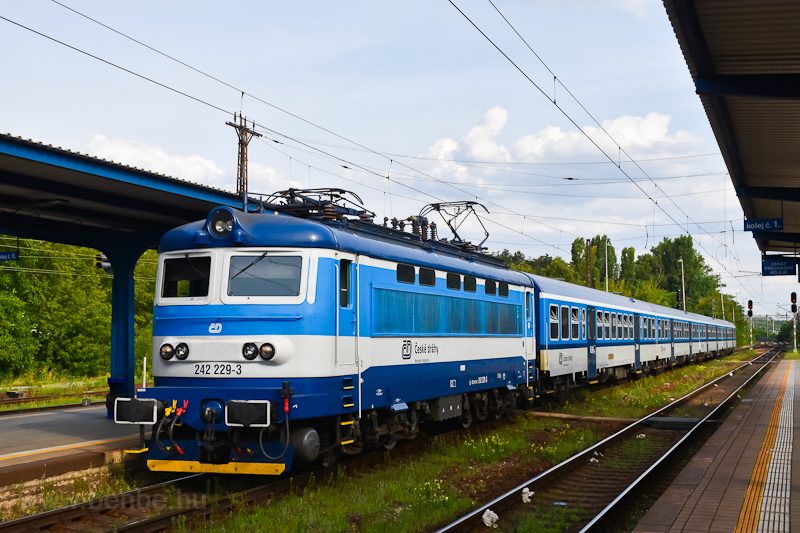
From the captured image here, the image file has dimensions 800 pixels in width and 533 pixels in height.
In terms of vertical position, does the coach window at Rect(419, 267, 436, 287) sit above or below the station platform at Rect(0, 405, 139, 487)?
above

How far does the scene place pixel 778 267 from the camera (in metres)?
29.4

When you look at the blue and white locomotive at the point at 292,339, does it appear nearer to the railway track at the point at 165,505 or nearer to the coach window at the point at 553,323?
the railway track at the point at 165,505

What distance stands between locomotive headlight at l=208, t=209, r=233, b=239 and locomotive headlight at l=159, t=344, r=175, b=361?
1559 mm

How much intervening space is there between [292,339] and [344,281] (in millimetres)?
1260

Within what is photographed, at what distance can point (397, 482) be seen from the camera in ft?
33.2

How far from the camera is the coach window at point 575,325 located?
68.5ft

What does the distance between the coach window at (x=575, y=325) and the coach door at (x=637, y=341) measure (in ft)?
26.3

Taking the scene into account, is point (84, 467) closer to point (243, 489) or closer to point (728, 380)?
point (243, 489)

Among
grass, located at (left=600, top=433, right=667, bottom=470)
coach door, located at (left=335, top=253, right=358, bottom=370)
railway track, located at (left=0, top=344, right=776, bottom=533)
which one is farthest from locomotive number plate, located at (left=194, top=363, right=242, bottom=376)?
grass, located at (left=600, top=433, right=667, bottom=470)

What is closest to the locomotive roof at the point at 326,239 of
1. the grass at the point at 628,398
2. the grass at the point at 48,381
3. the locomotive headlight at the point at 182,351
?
the locomotive headlight at the point at 182,351

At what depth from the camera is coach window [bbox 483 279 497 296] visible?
48.3 ft

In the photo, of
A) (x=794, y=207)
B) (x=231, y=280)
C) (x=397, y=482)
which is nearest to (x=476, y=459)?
(x=397, y=482)

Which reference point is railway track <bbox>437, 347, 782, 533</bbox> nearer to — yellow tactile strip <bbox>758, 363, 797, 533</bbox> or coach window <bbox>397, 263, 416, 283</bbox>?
yellow tactile strip <bbox>758, 363, 797, 533</bbox>

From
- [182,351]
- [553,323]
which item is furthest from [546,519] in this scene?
[553,323]
